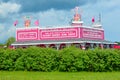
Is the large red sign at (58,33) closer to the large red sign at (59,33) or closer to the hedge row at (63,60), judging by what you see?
the large red sign at (59,33)

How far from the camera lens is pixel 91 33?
50656 millimetres

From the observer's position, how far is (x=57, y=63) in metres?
24.1

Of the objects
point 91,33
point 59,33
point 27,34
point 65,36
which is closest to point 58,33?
point 59,33

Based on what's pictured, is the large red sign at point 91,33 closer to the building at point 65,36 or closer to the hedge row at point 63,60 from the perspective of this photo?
the building at point 65,36

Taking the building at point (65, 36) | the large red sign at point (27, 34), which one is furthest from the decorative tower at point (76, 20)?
the large red sign at point (27, 34)

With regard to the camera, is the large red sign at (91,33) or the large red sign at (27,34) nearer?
the large red sign at (91,33)

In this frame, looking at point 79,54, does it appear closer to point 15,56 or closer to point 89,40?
point 15,56

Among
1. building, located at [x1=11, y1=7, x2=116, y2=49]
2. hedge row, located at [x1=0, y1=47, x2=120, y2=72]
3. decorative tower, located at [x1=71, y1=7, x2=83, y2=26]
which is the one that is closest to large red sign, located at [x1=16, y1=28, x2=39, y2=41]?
building, located at [x1=11, y1=7, x2=116, y2=49]

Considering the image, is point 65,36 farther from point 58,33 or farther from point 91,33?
point 91,33

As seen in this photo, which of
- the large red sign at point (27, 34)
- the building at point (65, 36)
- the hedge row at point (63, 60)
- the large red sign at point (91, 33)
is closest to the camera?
the hedge row at point (63, 60)

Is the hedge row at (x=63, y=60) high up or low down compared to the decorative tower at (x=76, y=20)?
down

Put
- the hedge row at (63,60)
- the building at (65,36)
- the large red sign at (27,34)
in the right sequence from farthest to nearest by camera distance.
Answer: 1. the large red sign at (27,34)
2. the building at (65,36)
3. the hedge row at (63,60)

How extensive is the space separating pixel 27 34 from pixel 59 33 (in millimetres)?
6505

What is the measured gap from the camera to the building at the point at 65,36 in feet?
156
